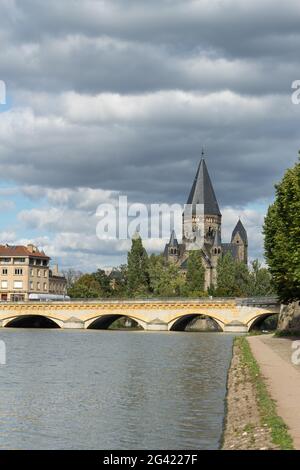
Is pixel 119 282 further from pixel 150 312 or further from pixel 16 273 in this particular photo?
pixel 150 312

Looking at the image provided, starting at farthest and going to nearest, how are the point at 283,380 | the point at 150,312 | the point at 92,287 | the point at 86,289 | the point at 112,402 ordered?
1. the point at 92,287
2. the point at 86,289
3. the point at 150,312
4. the point at 283,380
5. the point at 112,402

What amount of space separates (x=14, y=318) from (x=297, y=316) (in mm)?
52875

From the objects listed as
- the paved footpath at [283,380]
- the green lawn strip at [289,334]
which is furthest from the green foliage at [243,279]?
the paved footpath at [283,380]

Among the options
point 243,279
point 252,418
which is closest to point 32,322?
point 243,279

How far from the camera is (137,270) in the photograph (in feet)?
450

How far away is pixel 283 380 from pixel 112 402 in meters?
7.14

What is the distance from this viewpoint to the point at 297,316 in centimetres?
7569

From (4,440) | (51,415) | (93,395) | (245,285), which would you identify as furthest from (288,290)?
(245,285)

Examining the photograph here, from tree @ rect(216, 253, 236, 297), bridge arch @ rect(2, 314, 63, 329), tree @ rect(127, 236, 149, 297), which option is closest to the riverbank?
bridge arch @ rect(2, 314, 63, 329)

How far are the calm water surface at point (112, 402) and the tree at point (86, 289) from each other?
8958 cm

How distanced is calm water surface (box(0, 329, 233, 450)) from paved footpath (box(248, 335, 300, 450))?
79.7 inches

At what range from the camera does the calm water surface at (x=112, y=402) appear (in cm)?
Result: 2198

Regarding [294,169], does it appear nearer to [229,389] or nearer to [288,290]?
[288,290]
